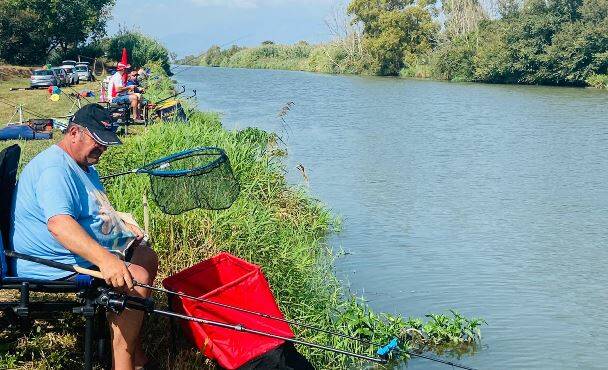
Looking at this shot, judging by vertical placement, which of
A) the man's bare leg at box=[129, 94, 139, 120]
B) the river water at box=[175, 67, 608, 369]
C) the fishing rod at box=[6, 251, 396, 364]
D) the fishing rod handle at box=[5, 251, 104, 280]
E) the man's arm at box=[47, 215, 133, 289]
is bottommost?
the river water at box=[175, 67, 608, 369]

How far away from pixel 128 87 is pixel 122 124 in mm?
2120

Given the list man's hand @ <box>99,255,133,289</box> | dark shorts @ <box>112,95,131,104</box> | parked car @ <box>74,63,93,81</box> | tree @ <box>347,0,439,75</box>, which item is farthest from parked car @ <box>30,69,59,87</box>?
tree @ <box>347,0,439,75</box>

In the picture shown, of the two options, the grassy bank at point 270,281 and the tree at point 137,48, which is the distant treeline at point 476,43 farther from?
the grassy bank at point 270,281

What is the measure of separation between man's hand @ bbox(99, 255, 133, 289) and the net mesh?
1285 mm

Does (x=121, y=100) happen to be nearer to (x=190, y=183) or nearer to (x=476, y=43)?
(x=190, y=183)

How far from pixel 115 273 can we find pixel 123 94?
497 inches

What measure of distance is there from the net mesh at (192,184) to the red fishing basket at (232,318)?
543mm

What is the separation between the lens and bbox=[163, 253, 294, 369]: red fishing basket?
441 centimetres

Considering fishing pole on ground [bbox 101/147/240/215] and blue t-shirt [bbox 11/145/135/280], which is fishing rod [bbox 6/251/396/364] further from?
fishing pole on ground [bbox 101/147/240/215]

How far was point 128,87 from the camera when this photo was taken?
1630cm

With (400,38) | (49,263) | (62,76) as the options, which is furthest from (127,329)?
(400,38)

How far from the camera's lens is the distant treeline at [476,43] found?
47250mm

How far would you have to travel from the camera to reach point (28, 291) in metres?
3.93

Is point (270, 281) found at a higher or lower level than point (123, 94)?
lower
